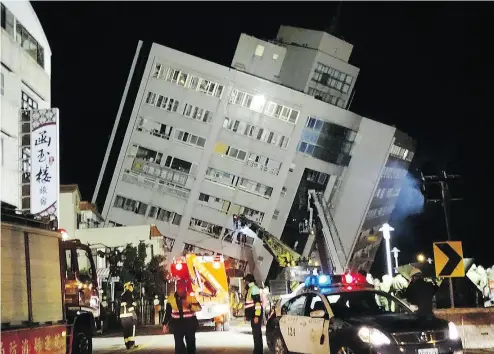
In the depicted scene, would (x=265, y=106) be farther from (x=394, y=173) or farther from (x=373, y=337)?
(x=373, y=337)

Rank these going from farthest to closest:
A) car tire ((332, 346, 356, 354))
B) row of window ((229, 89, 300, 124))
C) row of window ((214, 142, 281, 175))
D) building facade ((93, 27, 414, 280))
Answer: row of window ((214, 142, 281, 175))
row of window ((229, 89, 300, 124))
building facade ((93, 27, 414, 280))
car tire ((332, 346, 356, 354))

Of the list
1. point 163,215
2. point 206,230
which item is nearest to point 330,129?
point 206,230

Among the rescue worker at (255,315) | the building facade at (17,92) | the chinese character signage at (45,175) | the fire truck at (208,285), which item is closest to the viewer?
the rescue worker at (255,315)

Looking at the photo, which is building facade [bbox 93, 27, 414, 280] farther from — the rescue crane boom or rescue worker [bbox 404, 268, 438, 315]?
rescue worker [bbox 404, 268, 438, 315]

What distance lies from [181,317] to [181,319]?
4 centimetres

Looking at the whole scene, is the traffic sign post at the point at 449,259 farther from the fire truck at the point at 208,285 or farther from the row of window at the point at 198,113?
the row of window at the point at 198,113

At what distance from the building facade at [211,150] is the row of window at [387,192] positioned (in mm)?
10060

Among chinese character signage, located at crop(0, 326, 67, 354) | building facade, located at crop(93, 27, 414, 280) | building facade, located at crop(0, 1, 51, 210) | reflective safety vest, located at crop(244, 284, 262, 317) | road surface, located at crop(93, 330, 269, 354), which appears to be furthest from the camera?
building facade, located at crop(93, 27, 414, 280)

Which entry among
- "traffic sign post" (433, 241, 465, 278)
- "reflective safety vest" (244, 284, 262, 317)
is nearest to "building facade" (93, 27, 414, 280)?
"reflective safety vest" (244, 284, 262, 317)

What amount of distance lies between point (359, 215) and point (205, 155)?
650 inches

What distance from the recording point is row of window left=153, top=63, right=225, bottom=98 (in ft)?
170

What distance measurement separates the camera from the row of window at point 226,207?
52750 millimetres

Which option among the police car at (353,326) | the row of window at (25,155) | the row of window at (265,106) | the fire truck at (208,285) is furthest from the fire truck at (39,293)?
the row of window at (265,106)

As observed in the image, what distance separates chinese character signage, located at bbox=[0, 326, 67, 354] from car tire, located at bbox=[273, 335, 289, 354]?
3.88m
